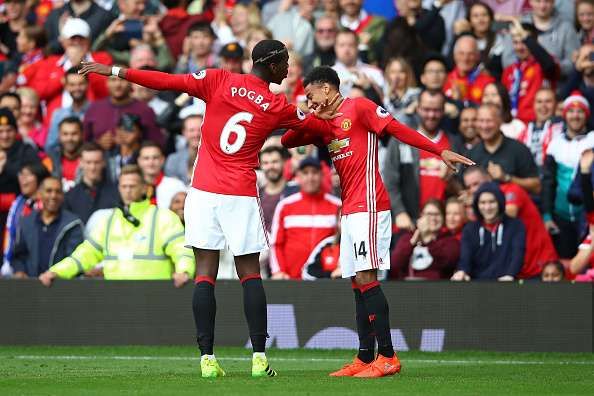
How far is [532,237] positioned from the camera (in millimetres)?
14516

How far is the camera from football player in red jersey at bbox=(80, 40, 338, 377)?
32.9ft

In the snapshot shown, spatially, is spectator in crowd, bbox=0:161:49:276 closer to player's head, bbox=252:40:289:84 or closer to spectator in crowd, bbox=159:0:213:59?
spectator in crowd, bbox=159:0:213:59

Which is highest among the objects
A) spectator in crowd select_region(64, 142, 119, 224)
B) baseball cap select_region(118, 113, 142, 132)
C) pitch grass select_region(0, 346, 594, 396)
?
baseball cap select_region(118, 113, 142, 132)

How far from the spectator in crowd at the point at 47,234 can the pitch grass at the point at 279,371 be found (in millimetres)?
1472

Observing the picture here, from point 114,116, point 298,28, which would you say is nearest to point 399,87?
point 298,28

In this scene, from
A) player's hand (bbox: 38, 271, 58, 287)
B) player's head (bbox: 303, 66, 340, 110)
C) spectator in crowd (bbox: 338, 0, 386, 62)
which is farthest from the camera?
spectator in crowd (bbox: 338, 0, 386, 62)

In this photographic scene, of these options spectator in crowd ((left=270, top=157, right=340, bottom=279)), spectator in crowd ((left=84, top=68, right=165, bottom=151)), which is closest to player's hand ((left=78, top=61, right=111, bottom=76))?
spectator in crowd ((left=270, top=157, right=340, bottom=279))

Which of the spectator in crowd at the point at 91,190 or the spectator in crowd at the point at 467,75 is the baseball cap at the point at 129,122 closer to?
the spectator in crowd at the point at 91,190

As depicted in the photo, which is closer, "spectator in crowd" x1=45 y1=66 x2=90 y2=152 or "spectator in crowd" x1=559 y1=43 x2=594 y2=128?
"spectator in crowd" x1=559 y1=43 x2=594 y2=128

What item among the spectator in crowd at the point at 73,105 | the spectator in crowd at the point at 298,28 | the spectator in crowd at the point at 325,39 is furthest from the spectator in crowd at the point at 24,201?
the spectator in crowd at the point at 298,28

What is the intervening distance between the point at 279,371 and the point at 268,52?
2.72 meters

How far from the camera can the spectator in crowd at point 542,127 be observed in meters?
16.0

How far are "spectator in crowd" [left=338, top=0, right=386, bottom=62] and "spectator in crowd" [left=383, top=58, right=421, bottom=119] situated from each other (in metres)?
1.35

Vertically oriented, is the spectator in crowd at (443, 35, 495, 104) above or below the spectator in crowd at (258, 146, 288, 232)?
above
